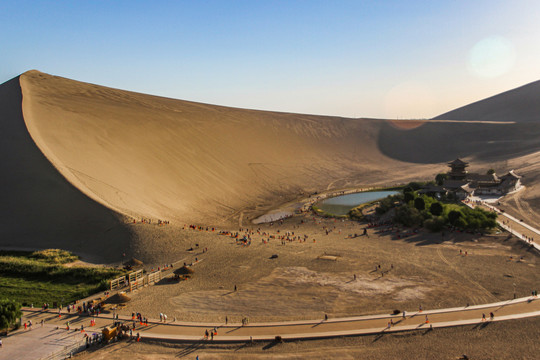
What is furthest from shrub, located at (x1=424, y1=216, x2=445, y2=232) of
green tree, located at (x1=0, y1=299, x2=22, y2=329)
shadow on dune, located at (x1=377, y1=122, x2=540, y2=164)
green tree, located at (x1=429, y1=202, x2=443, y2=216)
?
shadow on dune, located at (x1=377, y1=122, x2=540, y2=164)

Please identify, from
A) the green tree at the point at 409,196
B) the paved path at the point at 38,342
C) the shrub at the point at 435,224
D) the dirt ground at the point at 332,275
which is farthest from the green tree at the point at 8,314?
the green tree at the point at 409,196

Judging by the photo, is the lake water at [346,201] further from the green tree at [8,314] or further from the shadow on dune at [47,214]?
the green tree at [8,314]

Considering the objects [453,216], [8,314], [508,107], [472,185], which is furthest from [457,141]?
[8,314]

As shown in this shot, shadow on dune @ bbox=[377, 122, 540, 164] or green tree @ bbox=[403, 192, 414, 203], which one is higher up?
shadow on dune @ bbox=[377, 122, 540, 164]

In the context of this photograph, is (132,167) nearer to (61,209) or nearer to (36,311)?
(61,209)

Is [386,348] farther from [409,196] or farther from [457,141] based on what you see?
[457,141]

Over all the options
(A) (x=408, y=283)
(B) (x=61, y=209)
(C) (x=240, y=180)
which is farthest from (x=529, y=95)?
(B) (x=61, y=209)

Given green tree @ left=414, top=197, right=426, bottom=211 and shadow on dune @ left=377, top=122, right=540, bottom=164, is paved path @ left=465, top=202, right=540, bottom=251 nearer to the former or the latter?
green tree @ left=414, top=197, right=426, bottom=211
